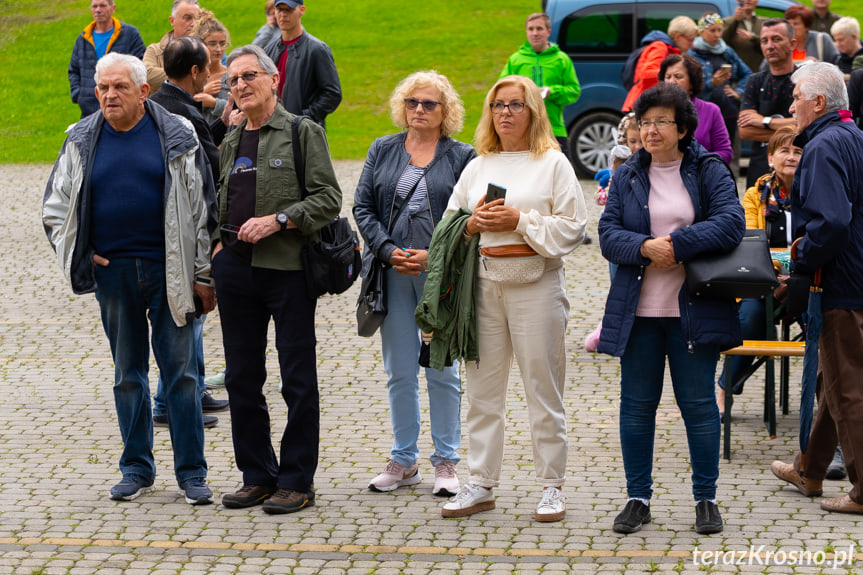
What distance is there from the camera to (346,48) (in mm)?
29562

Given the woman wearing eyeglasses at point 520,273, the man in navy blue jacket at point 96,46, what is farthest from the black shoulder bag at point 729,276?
the man in navy blue jacket at point 96,46

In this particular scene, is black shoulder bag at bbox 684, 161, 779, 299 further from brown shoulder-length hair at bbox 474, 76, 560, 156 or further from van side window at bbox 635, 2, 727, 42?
van side window at bbox 635, 2, 727, 42

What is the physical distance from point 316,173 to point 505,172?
922 mm

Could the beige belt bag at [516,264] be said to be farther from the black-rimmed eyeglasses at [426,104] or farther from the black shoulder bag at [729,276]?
the black-rimmed eyeglasses at [426,104]

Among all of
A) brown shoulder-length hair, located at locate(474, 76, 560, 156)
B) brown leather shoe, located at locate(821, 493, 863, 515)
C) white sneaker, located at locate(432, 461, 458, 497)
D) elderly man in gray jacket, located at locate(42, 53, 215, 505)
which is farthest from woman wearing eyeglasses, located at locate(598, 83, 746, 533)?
elderly man in gray jacket, located at locate(42, 53, 215, 505)

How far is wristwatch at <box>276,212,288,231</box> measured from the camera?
5711 mm

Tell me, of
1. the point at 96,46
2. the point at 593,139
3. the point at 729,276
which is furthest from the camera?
the point at 593,139

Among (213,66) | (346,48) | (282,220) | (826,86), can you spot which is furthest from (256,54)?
(346,48)

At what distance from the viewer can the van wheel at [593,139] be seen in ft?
53.3

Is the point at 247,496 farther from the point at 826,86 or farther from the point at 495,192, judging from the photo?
the point at 826,86

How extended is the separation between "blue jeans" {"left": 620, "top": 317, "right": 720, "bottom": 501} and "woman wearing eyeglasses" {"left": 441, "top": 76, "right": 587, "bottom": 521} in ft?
1.09

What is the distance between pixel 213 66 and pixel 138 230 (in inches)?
123

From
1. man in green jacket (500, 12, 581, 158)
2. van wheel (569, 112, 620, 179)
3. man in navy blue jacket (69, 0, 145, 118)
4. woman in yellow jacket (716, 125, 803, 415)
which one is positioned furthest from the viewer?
van wheel (569, 112, 620, 179)

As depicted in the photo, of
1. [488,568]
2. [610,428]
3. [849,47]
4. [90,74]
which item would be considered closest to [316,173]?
[488,568]
